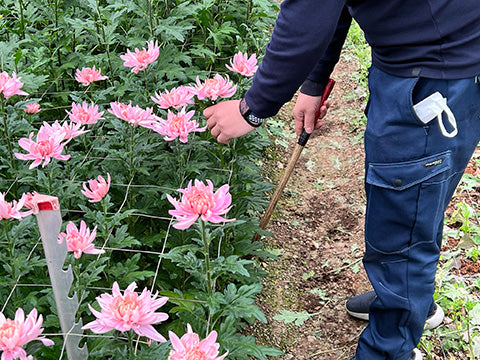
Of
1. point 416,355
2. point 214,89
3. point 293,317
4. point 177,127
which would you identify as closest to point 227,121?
point 177,127

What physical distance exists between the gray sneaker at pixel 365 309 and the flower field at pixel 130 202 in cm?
57

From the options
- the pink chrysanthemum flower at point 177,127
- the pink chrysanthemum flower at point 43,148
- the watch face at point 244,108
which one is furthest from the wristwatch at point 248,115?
the pink chrysanthemum flower at point 43,148

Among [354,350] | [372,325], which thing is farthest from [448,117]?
[354,350]

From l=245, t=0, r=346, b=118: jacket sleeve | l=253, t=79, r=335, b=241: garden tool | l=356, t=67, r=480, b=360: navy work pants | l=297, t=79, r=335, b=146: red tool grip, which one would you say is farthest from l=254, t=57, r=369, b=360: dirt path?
l=245, t=0, r=346, b=118: jacket sleeve

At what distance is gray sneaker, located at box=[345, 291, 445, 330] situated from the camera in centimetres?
277

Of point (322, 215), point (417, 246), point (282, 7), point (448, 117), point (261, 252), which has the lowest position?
point (322, 215)

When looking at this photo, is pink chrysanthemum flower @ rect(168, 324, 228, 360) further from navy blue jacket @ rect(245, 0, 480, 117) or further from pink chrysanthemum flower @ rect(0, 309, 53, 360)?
navy blue jacket @ rect(245, 0, 480, 117)

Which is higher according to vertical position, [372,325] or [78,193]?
[78,193]

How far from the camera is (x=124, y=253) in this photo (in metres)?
2.62

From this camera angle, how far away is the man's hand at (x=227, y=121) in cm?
210

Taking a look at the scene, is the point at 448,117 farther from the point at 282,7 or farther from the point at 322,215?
the point at 322,215

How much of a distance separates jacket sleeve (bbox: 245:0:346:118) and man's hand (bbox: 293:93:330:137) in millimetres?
691

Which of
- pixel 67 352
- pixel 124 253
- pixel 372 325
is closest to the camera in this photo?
pixel 67 352

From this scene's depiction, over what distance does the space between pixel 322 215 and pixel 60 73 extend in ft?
6.01
